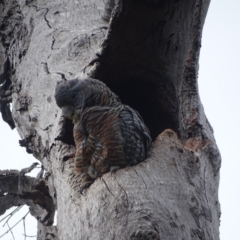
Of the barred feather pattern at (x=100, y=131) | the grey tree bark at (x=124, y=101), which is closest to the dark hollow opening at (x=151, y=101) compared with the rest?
the grey tree bark at (x=124, y=101)

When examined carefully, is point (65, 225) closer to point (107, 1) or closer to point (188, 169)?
point (188, 169)

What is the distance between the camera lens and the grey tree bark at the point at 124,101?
1.90 metres

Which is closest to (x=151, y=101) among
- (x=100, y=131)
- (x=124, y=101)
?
(x=124, y=101)

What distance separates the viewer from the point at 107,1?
10.5ft

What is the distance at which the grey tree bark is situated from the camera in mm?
1902

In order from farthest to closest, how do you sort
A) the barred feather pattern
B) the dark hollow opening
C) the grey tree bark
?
1. the dark hollow opening
2. the barred feather pattern
3. the grey tree bark

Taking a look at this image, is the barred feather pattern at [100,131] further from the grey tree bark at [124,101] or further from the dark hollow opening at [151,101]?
the dark hollow opening at [151,101]

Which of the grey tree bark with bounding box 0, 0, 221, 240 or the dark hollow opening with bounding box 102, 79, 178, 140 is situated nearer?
the grey tree bark with bounding box 0, 0, 221, 240

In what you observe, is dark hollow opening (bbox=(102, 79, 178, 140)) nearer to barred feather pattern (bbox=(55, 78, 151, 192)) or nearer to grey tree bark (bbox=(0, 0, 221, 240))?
grey tree bark (bbox=(0, 0, 221, 240))

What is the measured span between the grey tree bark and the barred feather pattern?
6 cm

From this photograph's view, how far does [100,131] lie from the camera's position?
2.17 meters

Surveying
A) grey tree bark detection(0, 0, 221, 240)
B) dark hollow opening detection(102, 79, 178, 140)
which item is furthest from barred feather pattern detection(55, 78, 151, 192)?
dark hollow opening detection(102, 79, 178, 140)

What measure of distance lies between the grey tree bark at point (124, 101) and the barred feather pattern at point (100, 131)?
6cm

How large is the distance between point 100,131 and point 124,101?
645 millimetres
